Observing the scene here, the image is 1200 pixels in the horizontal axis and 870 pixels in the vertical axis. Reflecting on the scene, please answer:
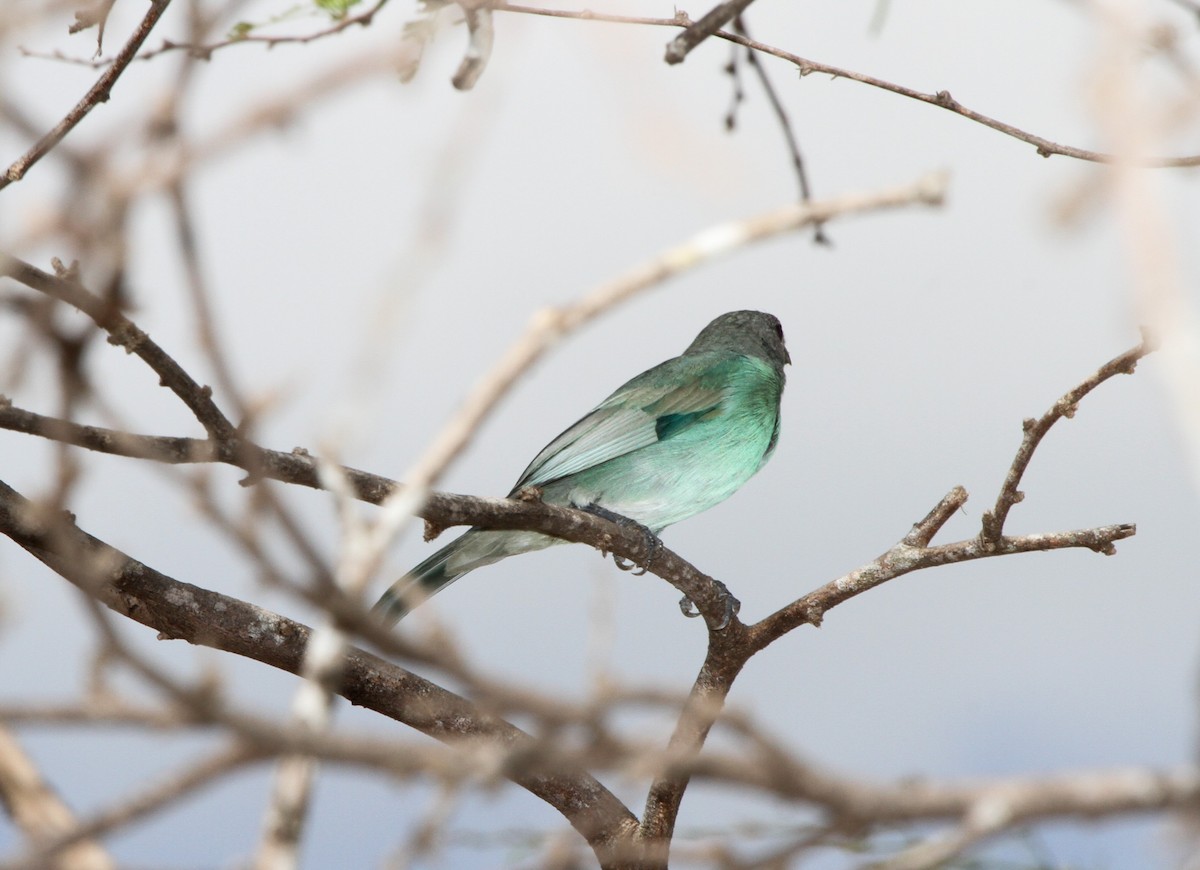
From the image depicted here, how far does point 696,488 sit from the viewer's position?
7.11 meters

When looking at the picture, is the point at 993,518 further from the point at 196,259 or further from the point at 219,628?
the point at 196,259

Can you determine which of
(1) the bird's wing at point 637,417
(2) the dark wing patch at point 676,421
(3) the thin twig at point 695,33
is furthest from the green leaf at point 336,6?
(2) the dark wing patch at point 676,421

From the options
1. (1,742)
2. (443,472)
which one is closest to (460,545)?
(1,742)

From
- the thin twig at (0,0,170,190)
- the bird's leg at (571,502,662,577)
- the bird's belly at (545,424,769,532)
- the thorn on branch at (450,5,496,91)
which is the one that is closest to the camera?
the thorn on branch at (450,5,496,91)

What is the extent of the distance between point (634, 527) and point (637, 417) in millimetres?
1216

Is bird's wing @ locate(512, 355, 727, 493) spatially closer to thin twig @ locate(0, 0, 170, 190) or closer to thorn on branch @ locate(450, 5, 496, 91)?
thin twig @ locate(0, 0, 170, 190)

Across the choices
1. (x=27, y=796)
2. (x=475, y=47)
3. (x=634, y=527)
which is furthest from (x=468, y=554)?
(x=475, y=47)

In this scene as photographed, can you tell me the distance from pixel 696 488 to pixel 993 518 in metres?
2.26

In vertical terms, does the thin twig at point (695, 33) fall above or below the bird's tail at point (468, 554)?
below

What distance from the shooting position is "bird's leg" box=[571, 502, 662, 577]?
6105 millimetres

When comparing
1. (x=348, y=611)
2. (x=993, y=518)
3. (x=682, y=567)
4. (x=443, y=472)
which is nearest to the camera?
(x=348, y=611)

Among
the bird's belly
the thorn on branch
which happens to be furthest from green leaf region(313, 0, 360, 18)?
the bird's belly

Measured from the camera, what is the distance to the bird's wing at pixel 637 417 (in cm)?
684

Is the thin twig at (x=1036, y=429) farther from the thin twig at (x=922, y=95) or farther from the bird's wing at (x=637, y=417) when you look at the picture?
the bird's wing at (x=637, y=417)
